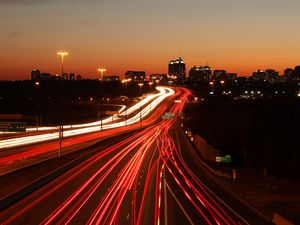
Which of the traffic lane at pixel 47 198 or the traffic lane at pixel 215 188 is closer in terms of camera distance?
the traffic lane at pixel 47 198

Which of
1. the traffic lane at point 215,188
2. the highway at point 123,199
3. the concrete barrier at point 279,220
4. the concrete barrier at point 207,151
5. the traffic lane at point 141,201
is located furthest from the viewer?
the concrete barrier at point 207,151

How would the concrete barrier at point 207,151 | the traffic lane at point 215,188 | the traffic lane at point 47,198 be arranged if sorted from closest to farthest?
the traffic lane at point 47,198 → the traffic lane at point 215,188 → the concrete barrier at point 207,151

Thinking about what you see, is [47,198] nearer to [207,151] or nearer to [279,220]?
[279,220]

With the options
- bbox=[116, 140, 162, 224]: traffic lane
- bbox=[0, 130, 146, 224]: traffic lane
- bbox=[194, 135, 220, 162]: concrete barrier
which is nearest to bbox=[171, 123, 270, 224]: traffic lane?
bbox=[194, 135, 220, 162]: concrete barrier

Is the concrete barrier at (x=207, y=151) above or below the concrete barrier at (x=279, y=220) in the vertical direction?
below

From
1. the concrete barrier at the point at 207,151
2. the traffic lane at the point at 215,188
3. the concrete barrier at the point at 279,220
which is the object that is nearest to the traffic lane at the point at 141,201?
the traffic lane at the point at 215,188

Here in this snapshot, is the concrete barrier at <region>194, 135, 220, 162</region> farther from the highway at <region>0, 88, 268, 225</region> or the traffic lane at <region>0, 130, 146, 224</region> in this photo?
the traffic lane at <region>0, 130, 146, 224</region>

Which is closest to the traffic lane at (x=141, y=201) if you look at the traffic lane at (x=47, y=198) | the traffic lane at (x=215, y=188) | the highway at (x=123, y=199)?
the highway at (x=123, y=199)

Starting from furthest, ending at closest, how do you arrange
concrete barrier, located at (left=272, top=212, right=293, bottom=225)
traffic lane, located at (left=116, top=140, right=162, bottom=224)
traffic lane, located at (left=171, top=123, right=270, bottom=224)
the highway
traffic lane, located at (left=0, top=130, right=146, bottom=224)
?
traffic lane, located at (left=171, top=123, right=270, bottom=224), traffic lane, located at (left=0, top=130, right=146, bottom=224), the highway, traffic lane, located at (left=116, top=140, right=162, bottom=224), concrete barrier, located at (left=272, top=212, right=293, bottom=225)

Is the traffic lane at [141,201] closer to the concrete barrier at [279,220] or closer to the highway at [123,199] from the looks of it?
the highway at [123,199]

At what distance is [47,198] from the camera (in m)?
30.8

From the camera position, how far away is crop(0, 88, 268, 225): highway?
24.5m

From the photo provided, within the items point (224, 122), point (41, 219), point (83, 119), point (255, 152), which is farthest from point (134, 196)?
point (83, 119)

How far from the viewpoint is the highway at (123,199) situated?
80.3ft
